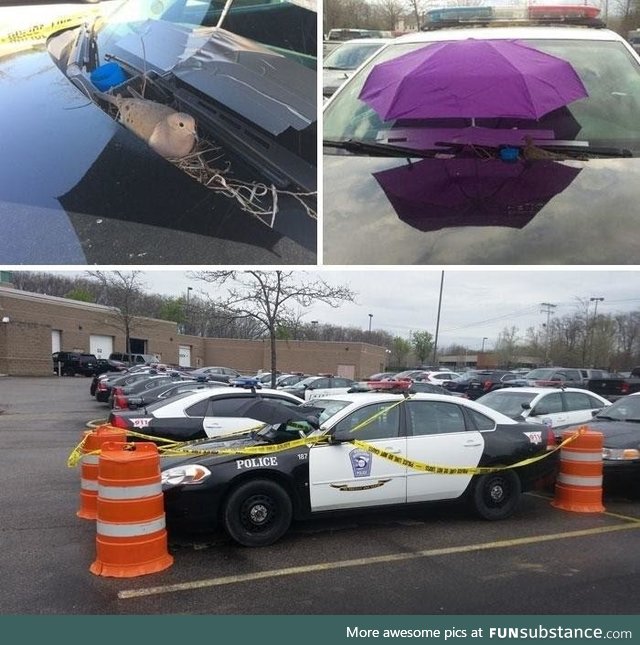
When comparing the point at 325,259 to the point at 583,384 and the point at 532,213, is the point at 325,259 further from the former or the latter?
the point at 583,384

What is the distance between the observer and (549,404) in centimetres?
974

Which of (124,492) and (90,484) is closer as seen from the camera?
(124,492)

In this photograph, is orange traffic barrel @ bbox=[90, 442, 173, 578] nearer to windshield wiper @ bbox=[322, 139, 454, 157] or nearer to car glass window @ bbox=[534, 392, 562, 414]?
windshield wiper @ bbox=[322, 139, 454, 157]

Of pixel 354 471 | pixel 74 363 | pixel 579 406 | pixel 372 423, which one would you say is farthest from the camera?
pixel 74 363

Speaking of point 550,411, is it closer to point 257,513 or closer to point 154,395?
point 257,513

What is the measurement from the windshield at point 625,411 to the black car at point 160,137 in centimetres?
567

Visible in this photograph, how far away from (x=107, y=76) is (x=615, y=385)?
20.7 metres

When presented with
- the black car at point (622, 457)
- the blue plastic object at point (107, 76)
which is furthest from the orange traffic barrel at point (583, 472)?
the blue plastic object at point (107, 76)

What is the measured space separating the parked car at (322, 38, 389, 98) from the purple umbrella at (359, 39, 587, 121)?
0.76ft

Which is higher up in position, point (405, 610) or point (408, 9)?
point (408, 9)

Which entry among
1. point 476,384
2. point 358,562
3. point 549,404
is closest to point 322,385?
point 476,384

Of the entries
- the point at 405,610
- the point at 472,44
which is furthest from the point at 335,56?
the point at 405,610

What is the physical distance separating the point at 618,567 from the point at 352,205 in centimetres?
315

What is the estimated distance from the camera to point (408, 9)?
3.07 meters
